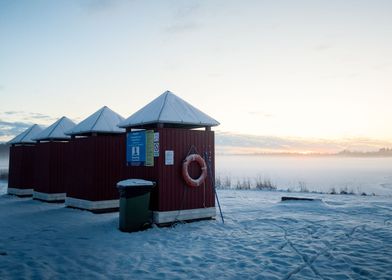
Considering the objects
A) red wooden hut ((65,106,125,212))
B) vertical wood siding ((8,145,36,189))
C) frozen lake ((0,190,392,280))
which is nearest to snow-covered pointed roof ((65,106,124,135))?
red wooden hut ((65,106,125,212))

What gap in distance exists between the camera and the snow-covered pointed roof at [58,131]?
1404 centimetres

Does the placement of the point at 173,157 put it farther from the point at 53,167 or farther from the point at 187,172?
the point at 53,167

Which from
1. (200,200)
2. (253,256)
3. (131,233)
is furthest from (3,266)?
(200,200)

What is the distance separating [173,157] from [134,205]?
65.0 inches

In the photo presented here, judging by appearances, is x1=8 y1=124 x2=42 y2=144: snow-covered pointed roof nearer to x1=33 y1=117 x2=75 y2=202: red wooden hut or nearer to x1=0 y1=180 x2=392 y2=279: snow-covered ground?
x1=33 y1=117 x2=75 y2=202: red wooden hut

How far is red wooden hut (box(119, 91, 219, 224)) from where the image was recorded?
351 inches

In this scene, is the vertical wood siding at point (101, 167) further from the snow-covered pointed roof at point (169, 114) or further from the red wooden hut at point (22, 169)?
the red wooden hut at point (22, 169)

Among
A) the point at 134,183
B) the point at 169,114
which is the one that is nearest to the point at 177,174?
the point at 134,183

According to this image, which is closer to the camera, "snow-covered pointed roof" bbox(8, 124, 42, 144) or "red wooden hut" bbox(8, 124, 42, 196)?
"red wooden hut" bbox(8, 124, 42, 196)

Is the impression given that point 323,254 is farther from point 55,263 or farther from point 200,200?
point 55,263

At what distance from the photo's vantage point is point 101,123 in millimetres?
11844

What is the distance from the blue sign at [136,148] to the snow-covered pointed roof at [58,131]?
5.33m

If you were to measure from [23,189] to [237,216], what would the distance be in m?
10.7

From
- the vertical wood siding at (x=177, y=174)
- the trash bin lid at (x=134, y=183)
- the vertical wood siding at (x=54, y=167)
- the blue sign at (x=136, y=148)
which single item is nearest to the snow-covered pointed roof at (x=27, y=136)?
the vertical wood siding at (x=54, y=167)
